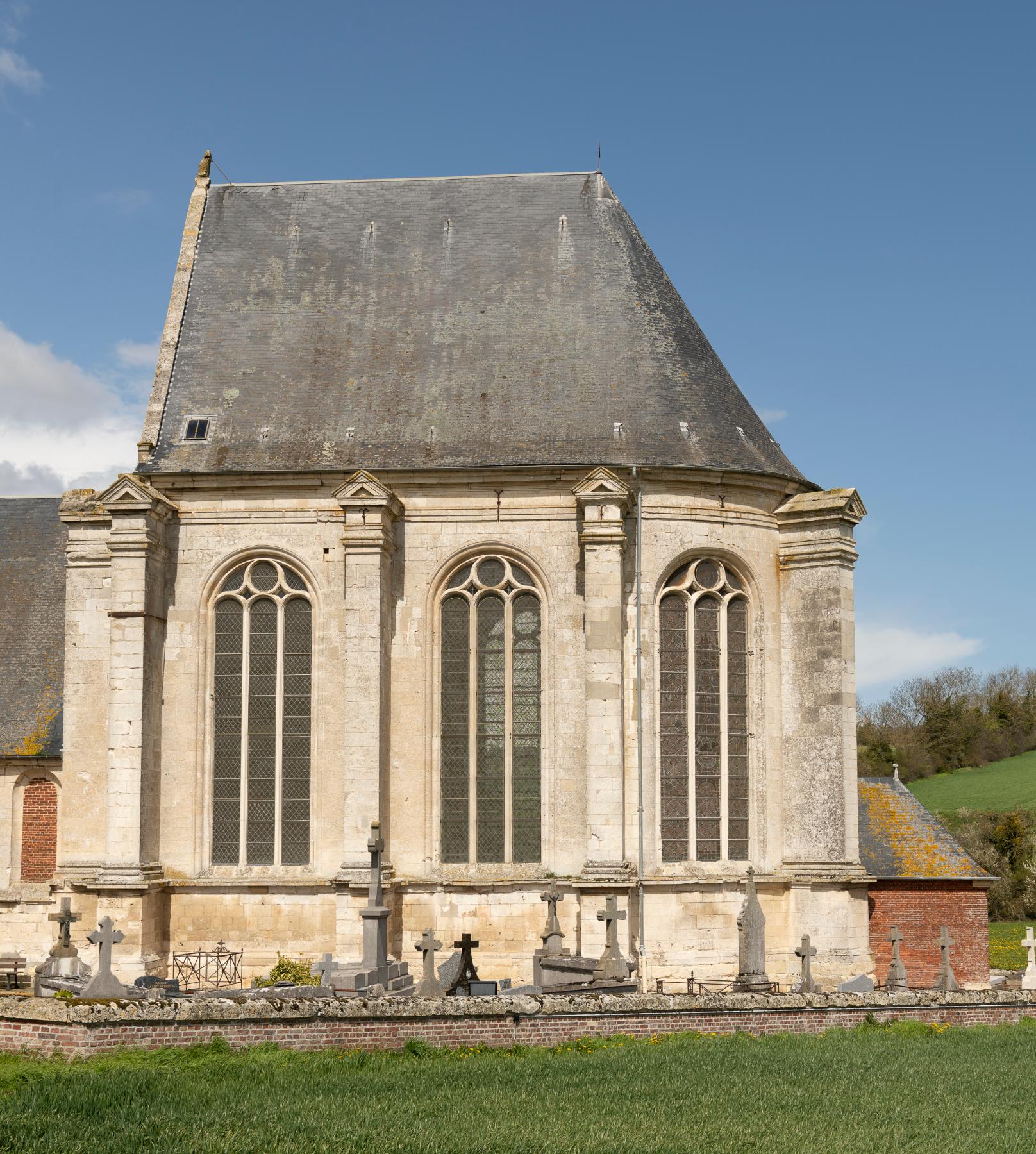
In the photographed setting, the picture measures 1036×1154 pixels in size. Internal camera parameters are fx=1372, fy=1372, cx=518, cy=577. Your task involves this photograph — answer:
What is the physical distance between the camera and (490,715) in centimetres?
1970

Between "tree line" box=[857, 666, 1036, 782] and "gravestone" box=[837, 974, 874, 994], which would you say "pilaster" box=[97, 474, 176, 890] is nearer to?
"gravestone" box=[837, 974, 874, 994]

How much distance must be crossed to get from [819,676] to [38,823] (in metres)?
13.6

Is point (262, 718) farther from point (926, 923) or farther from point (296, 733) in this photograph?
point (926, 923)

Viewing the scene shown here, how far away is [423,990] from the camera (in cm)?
1448

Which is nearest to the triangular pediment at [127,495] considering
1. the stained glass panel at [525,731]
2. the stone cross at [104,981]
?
the stained glass panel at [525,731]

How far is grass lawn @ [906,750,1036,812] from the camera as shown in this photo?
45469mm

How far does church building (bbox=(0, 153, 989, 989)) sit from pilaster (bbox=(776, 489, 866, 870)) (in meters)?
0.04

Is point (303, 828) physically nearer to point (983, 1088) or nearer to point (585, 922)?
point (585, 922)

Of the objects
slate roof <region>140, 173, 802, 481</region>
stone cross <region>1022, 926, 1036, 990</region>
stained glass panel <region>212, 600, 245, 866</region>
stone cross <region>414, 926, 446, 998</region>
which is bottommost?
stone cross <region>1022, 926, 1036, 990</region>

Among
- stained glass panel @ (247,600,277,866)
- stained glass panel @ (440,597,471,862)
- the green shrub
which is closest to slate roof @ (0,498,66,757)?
stained glass panel @ (247,600,277,866)

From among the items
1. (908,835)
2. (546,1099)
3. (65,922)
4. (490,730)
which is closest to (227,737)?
(65,922)

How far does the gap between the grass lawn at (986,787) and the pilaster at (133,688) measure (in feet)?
94.1

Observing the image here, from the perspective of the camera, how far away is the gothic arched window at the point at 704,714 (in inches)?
766

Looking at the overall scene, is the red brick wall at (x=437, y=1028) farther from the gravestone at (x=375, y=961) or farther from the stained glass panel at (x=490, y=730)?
the stained glass panel at (x=490, y=730)
